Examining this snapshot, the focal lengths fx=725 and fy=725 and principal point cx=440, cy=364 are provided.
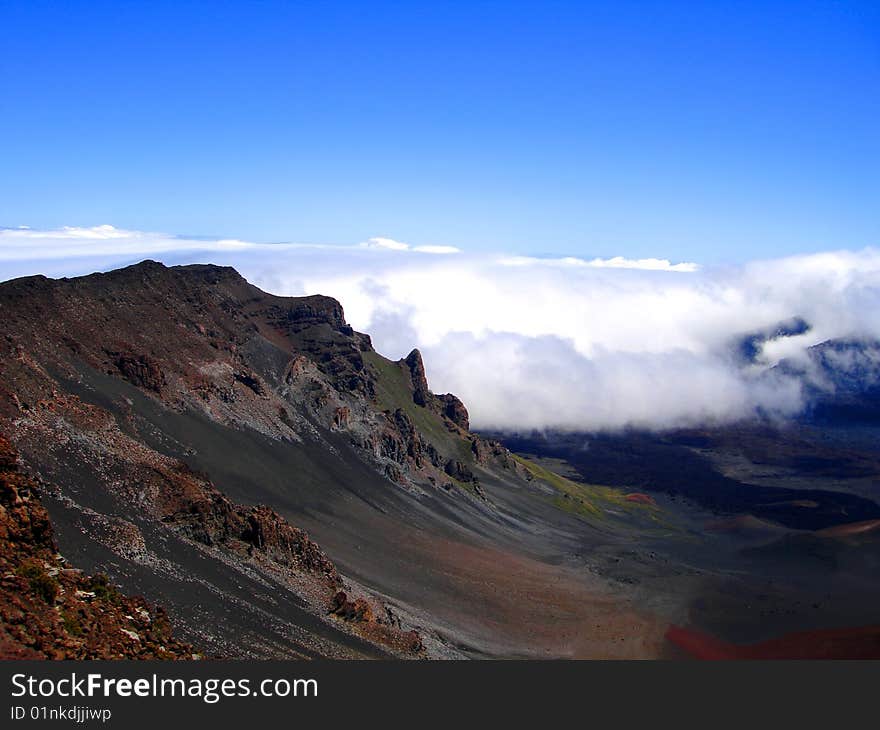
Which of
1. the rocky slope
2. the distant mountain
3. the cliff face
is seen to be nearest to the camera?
the rocky slope

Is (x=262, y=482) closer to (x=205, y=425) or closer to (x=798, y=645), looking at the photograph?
(x=205, y=425)

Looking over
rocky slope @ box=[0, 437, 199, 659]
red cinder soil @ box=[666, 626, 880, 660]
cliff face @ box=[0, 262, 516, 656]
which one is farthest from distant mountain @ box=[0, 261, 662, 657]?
rocky slope @ box=[0, 437, 199, 659]

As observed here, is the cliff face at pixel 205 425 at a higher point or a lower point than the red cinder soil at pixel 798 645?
higher

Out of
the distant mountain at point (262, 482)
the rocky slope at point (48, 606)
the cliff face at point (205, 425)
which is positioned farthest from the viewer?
the cliff face at point (205, 425)

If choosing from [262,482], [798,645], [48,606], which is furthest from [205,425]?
[798,645]

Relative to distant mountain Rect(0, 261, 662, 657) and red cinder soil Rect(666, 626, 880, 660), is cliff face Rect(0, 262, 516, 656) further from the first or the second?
red cinder soil Rect(666, 626, 880, 660)

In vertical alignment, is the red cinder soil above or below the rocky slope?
below

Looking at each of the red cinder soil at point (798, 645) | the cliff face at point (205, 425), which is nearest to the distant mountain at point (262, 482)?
the cliff face at point (205, 425)

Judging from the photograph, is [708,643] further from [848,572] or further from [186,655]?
[186,655]

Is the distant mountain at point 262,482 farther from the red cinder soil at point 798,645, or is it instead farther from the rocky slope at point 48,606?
the rocky slope at point 48,606

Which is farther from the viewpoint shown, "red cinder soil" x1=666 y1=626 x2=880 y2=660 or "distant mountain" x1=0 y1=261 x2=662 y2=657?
"red cinder soil" x1=666 y1=626 x2=880 y2=660

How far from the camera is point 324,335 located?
178875 mm

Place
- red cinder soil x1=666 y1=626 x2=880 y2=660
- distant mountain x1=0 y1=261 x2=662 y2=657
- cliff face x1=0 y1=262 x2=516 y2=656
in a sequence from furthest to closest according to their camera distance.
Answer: red cinder soil x1=666 y1=626 x2=880 y2=660, cliff face x1=0 y1=262 x2=516 y2=656, distant mountain x1=0 y1=261 x2=662 y2=657

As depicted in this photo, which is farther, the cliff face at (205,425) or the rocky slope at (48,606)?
the cliff face at (205,425)
